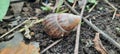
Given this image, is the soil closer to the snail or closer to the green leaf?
the snail

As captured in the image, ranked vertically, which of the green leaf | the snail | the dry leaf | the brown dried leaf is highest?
the green leaf

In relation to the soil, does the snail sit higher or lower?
higher

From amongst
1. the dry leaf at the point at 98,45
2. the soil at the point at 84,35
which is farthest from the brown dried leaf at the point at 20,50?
the dry leaf at the point at 98,45

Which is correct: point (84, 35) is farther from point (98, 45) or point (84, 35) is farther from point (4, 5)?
point (4, 5)

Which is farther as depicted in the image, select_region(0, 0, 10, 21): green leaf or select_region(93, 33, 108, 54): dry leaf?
select_region(93, 33, 108, 54): dry leaf

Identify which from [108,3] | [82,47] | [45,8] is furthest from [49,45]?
[108,3]

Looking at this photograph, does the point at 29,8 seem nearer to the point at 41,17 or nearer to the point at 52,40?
the point at 41,17

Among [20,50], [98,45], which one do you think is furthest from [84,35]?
[20,50]

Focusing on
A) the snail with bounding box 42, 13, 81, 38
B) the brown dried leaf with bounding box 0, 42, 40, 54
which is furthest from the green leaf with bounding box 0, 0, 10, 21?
the snail with bounding box 42, 13, 81, 38
